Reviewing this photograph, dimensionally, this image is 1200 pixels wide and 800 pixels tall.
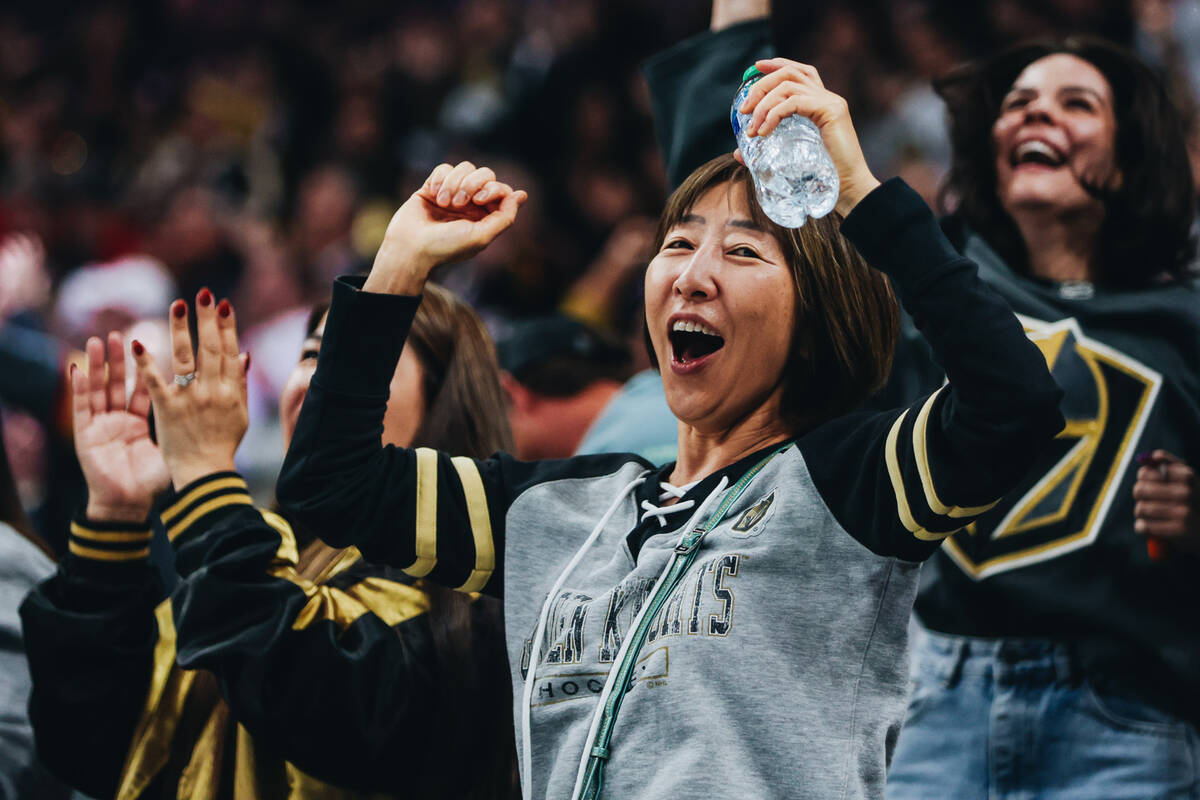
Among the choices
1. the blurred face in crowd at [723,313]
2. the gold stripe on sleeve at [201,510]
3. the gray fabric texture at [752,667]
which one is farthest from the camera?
the gold stripe on sleeve at [201,510]

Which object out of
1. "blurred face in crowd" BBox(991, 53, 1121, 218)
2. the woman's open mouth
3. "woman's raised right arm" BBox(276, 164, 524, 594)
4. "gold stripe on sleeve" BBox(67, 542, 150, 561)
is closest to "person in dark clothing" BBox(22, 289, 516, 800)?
"gold stripe on sleeve" BBox(67, 542, 150, 561)

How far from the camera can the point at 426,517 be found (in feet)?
5.86

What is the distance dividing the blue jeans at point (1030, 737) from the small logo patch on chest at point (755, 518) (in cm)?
75

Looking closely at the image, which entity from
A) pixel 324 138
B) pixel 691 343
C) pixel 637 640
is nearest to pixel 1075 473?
pixel 691 343

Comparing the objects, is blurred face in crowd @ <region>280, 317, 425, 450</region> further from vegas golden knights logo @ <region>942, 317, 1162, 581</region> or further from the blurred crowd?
the blurred crowd

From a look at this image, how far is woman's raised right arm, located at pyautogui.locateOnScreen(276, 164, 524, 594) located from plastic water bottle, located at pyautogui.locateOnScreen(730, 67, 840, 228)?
372 mm

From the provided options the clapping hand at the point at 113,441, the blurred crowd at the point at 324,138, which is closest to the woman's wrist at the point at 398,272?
the clapping hand at the point at 113,441

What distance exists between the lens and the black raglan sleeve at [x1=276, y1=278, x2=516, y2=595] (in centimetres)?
172

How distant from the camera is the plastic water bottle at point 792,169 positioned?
1541 mm

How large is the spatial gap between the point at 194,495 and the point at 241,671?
0.92ft

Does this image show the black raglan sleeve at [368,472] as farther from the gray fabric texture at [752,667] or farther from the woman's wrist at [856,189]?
the woman's wrist at [856,189]

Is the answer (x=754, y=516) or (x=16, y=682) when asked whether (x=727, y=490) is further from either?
(x=16, y=682)

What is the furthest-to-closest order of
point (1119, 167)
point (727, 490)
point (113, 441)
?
1. point (1119, 167)
2. point (113, 441)
3. point (727, 490)

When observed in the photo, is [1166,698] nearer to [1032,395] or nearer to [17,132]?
[1032,395]
